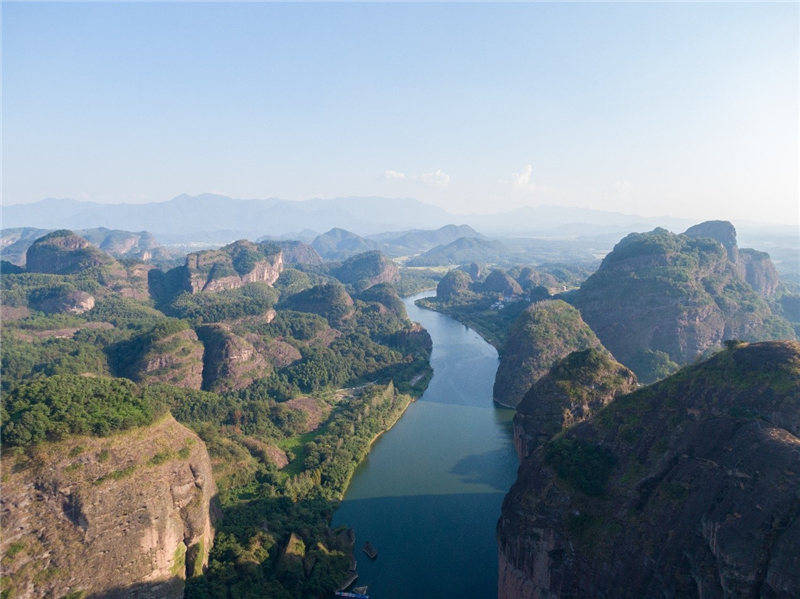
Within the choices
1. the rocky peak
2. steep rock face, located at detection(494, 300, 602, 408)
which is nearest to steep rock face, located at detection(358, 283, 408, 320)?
steep rock face, located at detection(494, 300, 602, 408)

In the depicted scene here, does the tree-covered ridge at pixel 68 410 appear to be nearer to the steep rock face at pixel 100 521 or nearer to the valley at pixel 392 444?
the valley at pixel 392 444

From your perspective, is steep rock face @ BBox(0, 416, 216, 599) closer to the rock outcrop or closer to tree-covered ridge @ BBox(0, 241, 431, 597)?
tree-covered ridge @ BBox(0, 241, 431, 597)

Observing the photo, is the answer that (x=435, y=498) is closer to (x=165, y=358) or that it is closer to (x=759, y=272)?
(x=165, y=358)

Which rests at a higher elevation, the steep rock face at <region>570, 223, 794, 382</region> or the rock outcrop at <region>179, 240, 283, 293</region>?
the steep rock face at <region>570, 223, 794, 382</region>

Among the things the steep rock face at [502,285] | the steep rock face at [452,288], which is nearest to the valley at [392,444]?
the steep rock face at [502,285]

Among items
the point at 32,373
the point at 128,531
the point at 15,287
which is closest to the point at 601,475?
the point at 128,531

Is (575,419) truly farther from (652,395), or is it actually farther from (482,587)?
(482,587)
